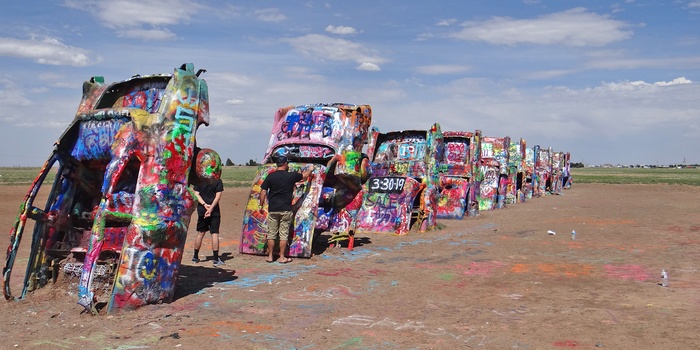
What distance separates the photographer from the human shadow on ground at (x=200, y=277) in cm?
845

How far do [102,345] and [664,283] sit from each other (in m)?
A: 7.57

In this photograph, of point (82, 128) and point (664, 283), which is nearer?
point (82, 128)

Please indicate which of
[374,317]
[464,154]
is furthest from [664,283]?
[464,154]

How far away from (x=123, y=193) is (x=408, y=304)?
3.76m

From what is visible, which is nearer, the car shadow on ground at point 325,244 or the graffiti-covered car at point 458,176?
the car shadow on ground at point 325,244

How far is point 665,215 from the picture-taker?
2108 centimetres

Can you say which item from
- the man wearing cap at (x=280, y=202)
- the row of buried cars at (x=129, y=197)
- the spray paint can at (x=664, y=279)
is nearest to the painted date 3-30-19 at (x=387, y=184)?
the row of buried cars at (x=129, y=197)

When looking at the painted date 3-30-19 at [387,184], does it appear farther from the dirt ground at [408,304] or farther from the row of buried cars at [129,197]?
Answer: the row of buried cars at [129,197]

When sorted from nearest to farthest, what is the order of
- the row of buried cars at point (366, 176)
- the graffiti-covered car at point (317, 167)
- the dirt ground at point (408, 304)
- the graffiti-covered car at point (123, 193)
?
the dirt ground at point (408, 304) < the graffiti-covered car at point (123, 193) < the graffiti-covered car at point (317, 167) < the row of buried cars at point (366, 176)

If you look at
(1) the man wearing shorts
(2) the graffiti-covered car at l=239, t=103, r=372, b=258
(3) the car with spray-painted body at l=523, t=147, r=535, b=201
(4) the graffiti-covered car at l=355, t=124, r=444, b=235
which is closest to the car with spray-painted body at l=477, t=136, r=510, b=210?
(4) the graffiti-covered car at l=355, t=124, r=444, b=235

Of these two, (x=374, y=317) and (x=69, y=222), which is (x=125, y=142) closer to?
(x=69, y=222)

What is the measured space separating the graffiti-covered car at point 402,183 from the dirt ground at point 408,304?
2188mm

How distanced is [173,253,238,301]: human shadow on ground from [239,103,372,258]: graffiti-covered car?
3.97 ft

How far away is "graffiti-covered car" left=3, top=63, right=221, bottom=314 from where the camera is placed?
286 inches
